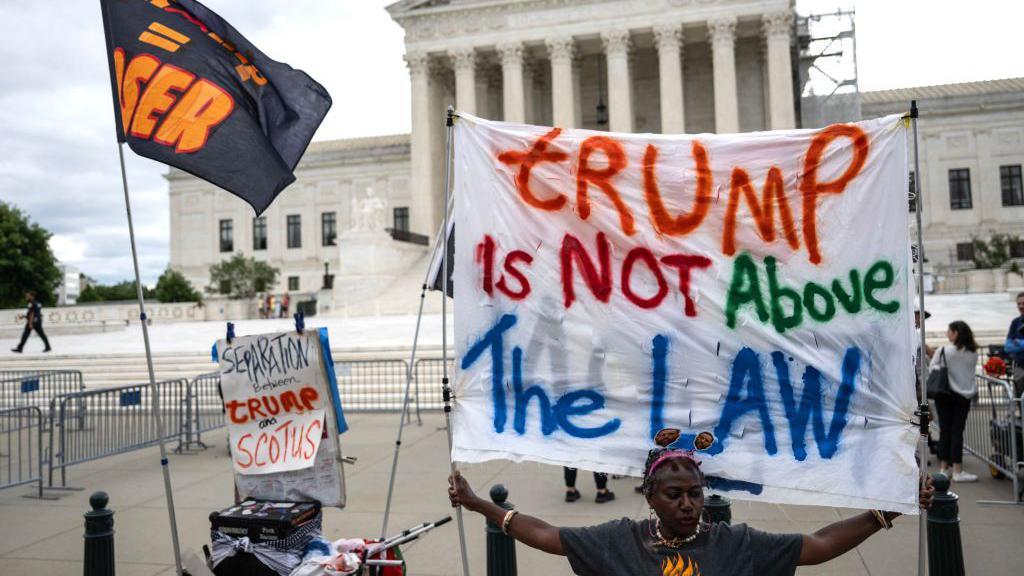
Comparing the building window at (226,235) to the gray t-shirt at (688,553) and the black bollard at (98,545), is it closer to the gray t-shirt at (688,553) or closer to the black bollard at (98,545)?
the black bollard at (98,545)

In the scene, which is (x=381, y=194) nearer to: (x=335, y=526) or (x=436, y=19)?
(x=436, y=19)

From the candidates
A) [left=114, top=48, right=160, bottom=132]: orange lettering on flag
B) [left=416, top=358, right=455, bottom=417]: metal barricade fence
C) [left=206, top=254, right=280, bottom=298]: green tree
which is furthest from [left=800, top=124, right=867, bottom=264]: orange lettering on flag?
[left=206, top=254, right=280, bottom=298]: green tree

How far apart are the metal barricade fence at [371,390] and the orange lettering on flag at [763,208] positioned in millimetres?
10283

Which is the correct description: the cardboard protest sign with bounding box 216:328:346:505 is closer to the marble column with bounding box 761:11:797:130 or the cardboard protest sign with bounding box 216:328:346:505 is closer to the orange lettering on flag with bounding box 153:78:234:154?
the orange lettering on flag with bounding box 153:78:234:154

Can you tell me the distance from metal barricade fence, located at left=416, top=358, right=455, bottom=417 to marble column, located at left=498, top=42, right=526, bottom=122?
29.8 m

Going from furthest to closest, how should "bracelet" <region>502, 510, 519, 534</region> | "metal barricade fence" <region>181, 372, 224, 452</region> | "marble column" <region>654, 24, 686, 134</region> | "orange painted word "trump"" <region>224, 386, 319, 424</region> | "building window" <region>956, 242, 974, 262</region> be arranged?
"building window" <region>956, 242, 974, 262</region> < "marble column" <region>654, 24, 686, 134</region> < "metal barricade fence" <region>181, 372, 224, 452</region> < "orange painted word "trump"" <region>224, 386, 319, 424</region> < "bracelet" <region>502, 510, 519, 534</region>

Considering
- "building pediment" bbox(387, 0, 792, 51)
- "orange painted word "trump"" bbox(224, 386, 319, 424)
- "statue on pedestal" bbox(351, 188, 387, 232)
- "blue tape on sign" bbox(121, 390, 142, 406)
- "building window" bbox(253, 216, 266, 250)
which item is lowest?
"blue tape on sign" bbox(121, 390, 142, 406)

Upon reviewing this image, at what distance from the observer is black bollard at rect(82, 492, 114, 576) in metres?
4.41

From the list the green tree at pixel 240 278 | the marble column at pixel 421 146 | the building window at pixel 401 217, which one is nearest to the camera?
the marble column at pixel 421 146

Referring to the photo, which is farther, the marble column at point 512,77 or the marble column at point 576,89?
the marble column at point 576,89

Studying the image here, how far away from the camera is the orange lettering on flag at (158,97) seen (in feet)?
14.1

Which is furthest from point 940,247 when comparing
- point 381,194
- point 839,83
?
point 381,194

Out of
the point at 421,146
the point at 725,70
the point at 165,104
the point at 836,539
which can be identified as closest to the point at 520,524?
the point at 836,539

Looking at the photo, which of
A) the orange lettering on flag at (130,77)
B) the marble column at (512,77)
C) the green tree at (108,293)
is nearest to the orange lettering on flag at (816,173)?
the orange lettering on flag at (130,77)
